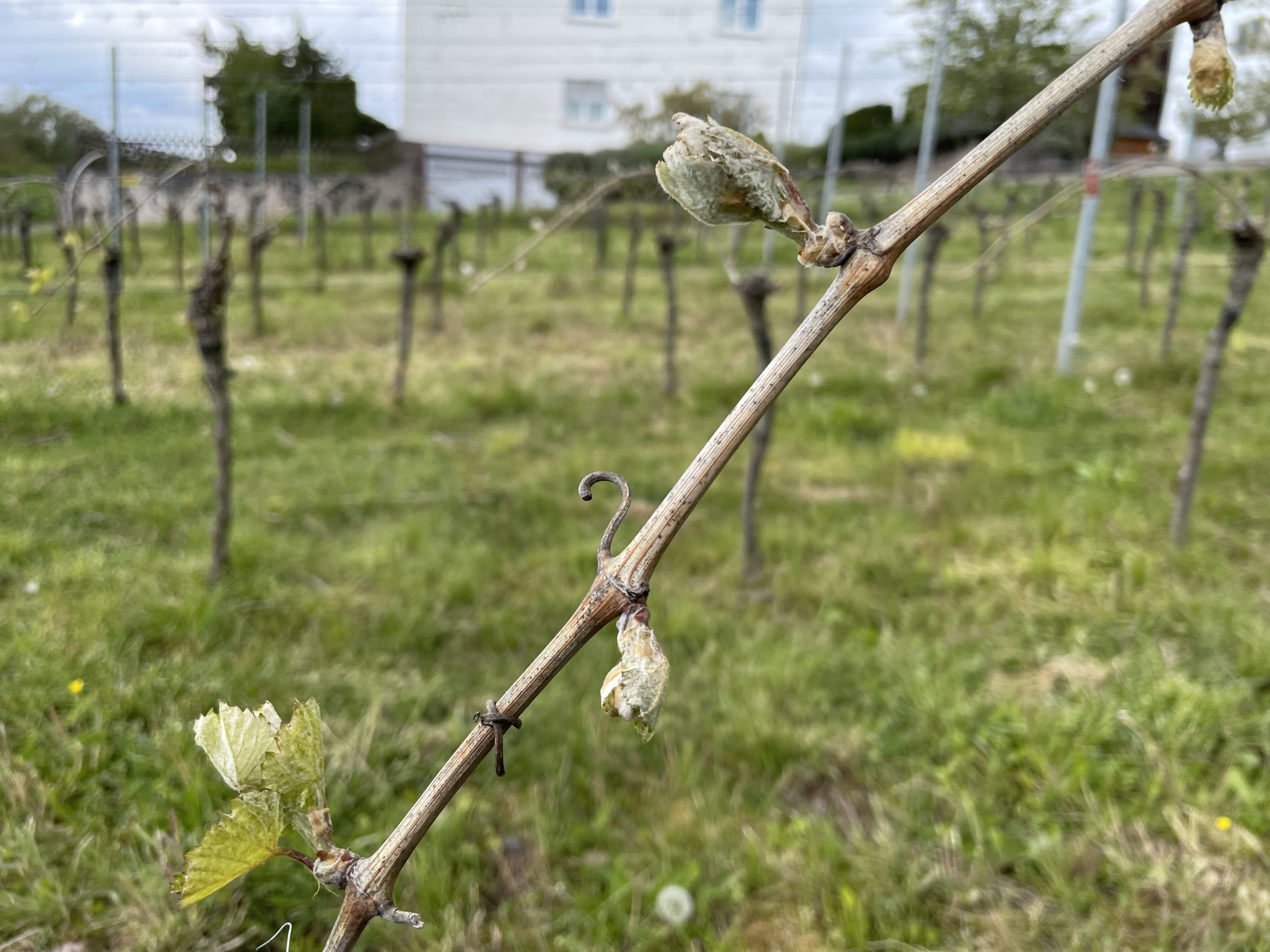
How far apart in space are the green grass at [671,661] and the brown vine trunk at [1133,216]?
4.47m

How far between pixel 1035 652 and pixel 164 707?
2.51 m

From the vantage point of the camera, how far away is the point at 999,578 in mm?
3111

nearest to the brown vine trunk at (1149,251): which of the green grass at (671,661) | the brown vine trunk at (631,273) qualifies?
the green grass at (671,661)

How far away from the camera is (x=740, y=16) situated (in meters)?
17.2

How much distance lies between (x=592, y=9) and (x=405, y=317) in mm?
14345

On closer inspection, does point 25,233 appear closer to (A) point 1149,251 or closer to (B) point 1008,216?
(A) point 1149,251

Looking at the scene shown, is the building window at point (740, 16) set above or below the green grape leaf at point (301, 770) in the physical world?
above

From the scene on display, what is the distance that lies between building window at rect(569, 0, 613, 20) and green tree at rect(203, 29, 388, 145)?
8.31m

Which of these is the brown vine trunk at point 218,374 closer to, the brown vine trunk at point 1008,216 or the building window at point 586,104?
the brown vine trunk at point 1008,216

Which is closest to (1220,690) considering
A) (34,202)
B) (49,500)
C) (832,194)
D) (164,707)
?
(164,707)

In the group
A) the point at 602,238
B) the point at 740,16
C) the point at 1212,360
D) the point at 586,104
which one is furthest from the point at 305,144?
the point at 740,16

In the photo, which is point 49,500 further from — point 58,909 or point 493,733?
point 493,733

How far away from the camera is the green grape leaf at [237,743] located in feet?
1.27

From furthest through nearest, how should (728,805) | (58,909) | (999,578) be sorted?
1. (999,578)
2. (728,805)
3. (58,909)
